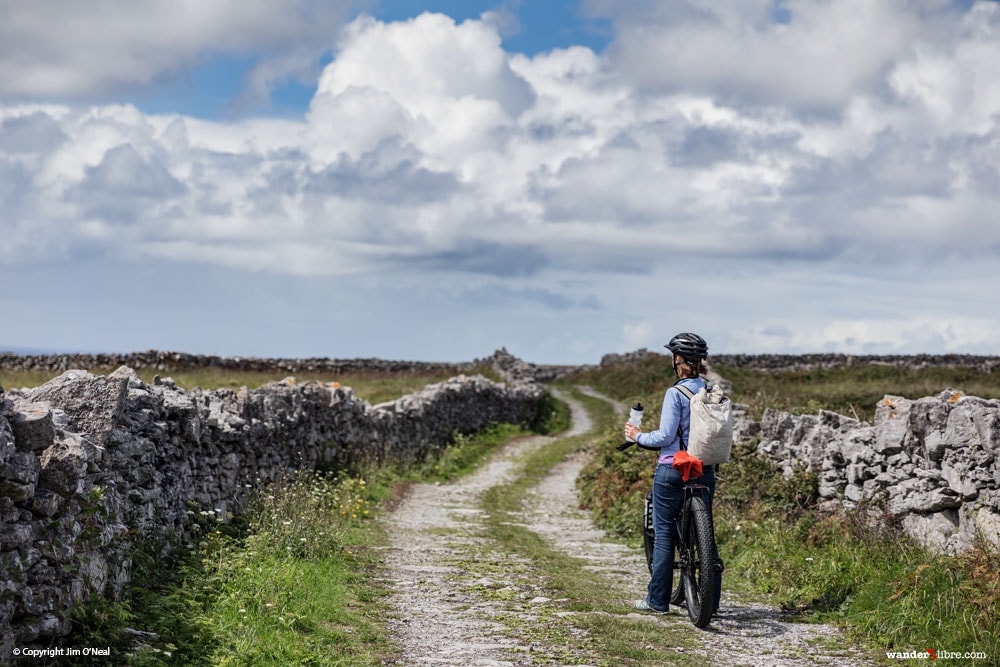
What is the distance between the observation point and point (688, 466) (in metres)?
8.94

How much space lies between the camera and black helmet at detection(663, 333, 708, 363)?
362 inches

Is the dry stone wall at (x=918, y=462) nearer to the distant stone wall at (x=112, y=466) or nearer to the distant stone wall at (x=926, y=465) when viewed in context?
the distant stone wall at (x=926, y=465)

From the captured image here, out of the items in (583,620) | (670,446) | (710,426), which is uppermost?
(710,426)

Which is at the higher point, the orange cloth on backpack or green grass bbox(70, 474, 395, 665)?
the orange cloth on backpack

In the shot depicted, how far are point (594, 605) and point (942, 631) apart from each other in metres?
3.37

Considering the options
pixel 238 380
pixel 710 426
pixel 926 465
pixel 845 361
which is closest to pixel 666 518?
pixel 710 426

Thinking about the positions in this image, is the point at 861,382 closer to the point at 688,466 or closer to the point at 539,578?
the point at 539,578

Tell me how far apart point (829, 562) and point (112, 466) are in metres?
7.79

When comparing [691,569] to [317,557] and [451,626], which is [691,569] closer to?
[451,626]

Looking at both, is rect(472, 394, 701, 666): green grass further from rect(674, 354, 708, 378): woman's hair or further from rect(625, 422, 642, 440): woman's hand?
rect(674, 354, 708, 378): woman's hair

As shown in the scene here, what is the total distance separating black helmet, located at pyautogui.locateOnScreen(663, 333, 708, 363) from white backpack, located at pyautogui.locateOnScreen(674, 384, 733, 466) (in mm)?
429

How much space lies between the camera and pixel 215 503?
11.9 meters

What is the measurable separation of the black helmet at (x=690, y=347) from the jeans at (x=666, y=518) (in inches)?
45.1

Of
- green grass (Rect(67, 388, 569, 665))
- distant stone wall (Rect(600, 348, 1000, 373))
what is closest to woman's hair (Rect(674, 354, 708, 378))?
green grass (Rect(67, 388, 569, 665))
